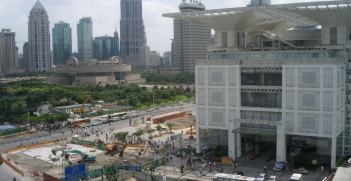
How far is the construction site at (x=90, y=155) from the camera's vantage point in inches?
1969

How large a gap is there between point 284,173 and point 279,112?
8938 mm

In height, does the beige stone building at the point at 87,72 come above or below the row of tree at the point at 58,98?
above

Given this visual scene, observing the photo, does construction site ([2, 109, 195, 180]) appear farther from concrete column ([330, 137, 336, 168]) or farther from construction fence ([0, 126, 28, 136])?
concrete column ([330, 137, 336, 168])

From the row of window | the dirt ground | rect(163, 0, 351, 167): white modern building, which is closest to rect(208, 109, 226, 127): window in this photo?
rect(163, 0, 351, 167): white modern building

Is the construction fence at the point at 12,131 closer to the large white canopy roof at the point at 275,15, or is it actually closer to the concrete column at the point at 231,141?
the large white canopy roof at the point at 275,15

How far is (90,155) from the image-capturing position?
2141 inches

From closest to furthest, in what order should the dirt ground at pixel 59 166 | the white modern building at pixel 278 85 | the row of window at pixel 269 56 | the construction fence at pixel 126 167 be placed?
the construction fence at pixel 126 167 → the white modern building at pixel 278 85 → the dirt ground at pixel 59 166 → the row of window at pixel 269 56

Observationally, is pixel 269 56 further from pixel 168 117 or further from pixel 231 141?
pixel 168 117

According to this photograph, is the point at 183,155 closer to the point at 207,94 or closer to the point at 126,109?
the point at 207,94

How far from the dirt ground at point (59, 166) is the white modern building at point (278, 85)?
35.7 feet

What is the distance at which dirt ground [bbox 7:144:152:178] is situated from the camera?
5083 cm

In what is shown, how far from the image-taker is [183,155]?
55094 mm

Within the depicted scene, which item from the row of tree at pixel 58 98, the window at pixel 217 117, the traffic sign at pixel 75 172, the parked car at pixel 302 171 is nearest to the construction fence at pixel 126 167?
the traffic sign at pixel 75 172

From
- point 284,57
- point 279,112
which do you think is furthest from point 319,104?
point 284,57
